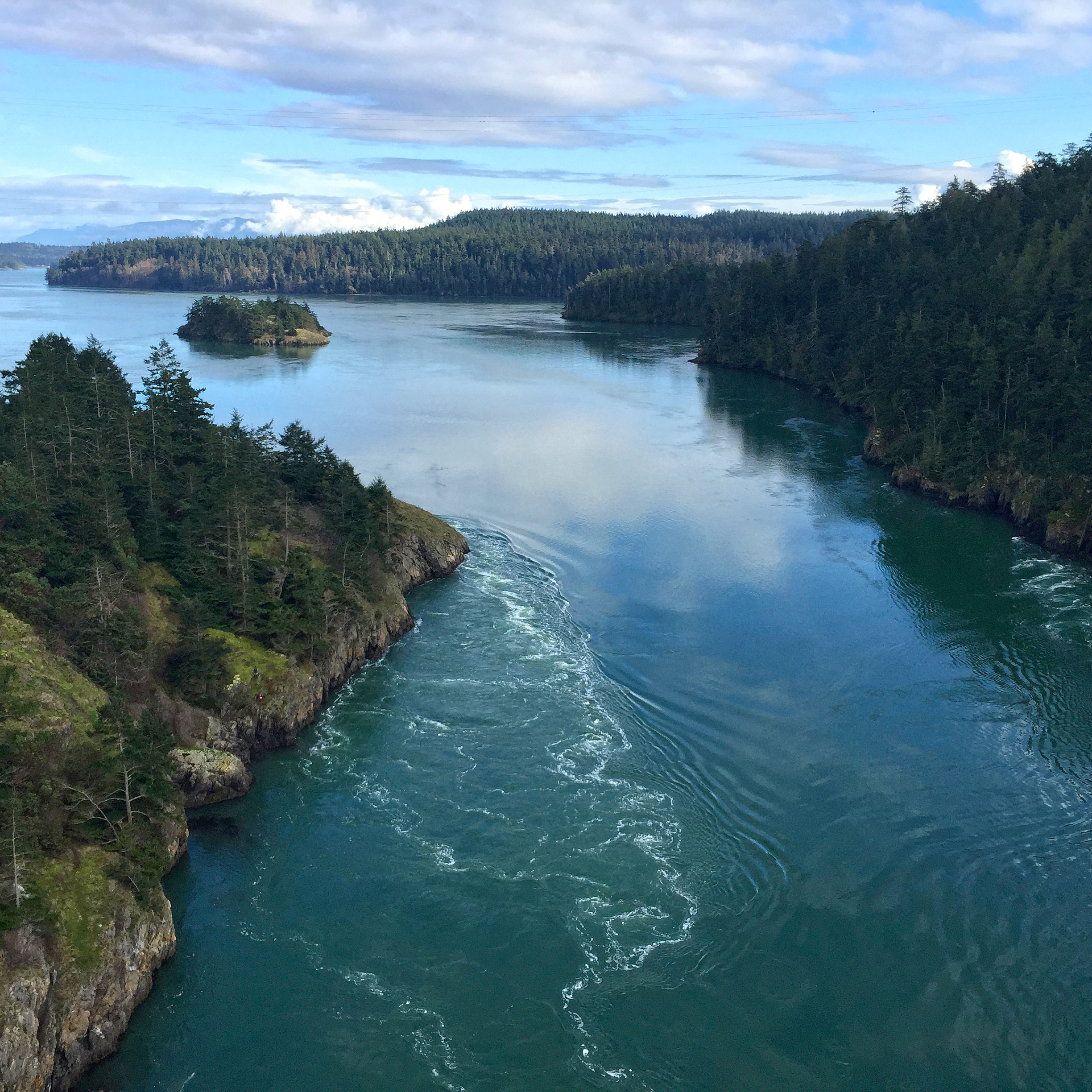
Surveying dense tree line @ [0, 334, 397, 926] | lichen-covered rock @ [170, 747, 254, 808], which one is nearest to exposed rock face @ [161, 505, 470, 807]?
lichen-covered rock @ [170, 747, 254, 808]

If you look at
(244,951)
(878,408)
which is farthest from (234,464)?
(878,408)

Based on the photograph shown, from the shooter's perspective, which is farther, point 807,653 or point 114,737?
point 807,653

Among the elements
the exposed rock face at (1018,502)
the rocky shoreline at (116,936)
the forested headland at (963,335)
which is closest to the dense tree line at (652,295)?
the forested headland at (963,335)

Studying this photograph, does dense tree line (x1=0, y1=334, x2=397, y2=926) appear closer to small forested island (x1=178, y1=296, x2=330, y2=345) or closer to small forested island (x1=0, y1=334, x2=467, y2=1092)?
small forested island (x1=0, y1=334, x2=467, y2=1092)

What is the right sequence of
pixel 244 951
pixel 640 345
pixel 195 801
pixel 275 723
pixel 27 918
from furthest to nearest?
pixel 640 345 < pixel 275 723 < pixel 195 801 < pixel 244 951 < pixel 27 918

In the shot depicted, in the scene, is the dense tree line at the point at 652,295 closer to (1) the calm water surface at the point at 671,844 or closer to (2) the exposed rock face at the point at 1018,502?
(2) the exposed rock face at the point at 1018,502

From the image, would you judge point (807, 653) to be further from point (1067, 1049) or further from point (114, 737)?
point (114, 737)
